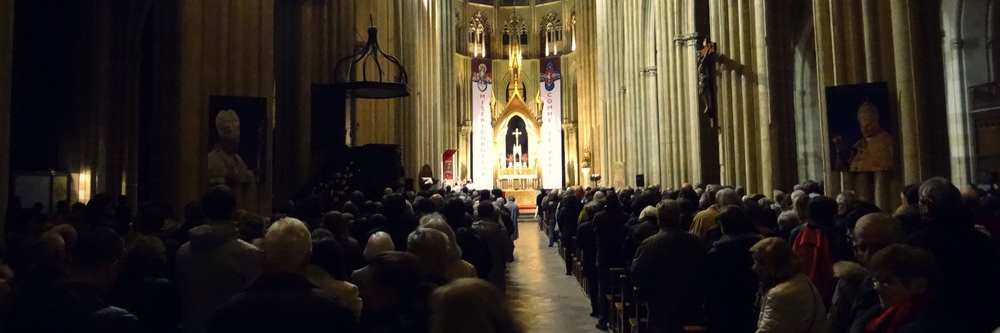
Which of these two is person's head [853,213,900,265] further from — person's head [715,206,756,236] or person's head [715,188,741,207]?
person's head [715,188,741,207]

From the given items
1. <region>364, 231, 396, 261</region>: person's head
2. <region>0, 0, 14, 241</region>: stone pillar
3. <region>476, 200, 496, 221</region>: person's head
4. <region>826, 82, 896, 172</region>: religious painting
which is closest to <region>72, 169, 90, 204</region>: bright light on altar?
<region>0, 0, 14, 241</region>: stone pillar

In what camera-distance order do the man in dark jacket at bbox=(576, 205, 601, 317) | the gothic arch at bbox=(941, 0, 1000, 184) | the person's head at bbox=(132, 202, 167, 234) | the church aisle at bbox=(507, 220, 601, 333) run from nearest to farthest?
the person's head at bbox=(132, 202, 167, 234)
the church aisle at bbox=(507, 220, 601, 333)
the man in dark jacket at bbox=(576, 205, 601, 317)
the gothic arch at bbox=(941, 0, 1000, 184)

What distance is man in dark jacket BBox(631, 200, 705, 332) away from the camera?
615cm

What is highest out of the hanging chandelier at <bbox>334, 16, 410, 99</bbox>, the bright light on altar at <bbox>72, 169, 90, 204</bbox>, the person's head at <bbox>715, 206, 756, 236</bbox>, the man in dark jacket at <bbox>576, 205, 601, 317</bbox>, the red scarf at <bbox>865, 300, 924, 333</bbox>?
the hanging chandelier at <bbox>334, 16, 410, 99</bbox>

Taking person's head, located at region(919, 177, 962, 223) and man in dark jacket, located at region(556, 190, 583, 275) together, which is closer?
person's head, located at region(919, 177, 962, 223)

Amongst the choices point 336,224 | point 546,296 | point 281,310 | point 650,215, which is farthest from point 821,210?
point 546,296

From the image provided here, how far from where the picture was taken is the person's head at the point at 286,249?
3.41 metres

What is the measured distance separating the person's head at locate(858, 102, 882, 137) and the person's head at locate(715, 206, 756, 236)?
4.81 metres

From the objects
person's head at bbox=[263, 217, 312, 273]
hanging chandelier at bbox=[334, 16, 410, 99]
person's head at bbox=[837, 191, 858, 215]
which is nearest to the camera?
person's head at bbox=[263, 217, 312, 273]

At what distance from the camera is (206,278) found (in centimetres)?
468

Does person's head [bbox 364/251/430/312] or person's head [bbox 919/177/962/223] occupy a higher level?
person's head [bbox 919/177/962/223]

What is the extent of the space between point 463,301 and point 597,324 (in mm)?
7479

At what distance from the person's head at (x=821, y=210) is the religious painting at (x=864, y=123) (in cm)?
462

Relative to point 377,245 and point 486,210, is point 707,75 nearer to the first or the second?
point 486,210
